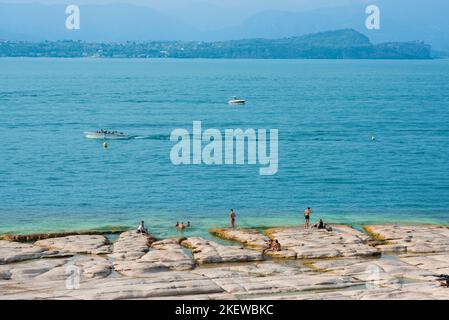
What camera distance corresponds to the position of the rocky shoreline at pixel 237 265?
152ft

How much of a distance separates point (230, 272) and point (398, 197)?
42.8m

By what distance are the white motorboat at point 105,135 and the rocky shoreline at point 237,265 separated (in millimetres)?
71688

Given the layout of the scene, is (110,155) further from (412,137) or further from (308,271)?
(308,271)

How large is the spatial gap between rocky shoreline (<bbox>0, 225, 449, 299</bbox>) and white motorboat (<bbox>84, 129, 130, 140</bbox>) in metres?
71.7

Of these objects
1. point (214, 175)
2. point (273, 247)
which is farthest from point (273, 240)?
point (214, 175)

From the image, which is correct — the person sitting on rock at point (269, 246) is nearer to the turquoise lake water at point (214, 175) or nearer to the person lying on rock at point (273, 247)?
the person lying on rock at point (273, 247)

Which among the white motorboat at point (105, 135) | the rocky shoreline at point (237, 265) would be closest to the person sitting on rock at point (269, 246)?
the rocky shoreline at point (237, 265)

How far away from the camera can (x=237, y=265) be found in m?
54.5

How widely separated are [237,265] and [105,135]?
8481 centimetres

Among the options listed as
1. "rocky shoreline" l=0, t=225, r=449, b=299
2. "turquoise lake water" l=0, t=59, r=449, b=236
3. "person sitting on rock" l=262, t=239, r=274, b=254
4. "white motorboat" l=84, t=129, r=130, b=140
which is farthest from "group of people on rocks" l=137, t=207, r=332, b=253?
"white motorboat" l=84, t=129, r=130, b=140

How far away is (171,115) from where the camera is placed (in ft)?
567

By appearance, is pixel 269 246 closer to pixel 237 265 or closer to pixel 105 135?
pixel 237 265

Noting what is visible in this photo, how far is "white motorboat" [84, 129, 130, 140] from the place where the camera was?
446ft
